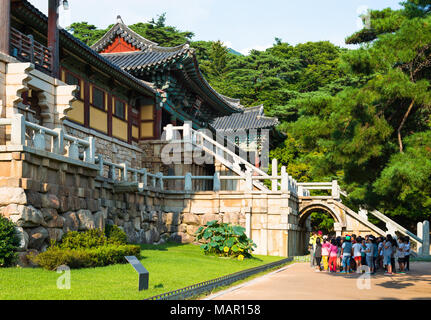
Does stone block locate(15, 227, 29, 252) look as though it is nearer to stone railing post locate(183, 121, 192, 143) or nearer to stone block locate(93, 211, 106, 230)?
stone block locate(93, 211, 106, 230)

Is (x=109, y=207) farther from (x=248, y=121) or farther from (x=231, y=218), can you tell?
(x=248, y=121)

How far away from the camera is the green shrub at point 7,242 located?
11.5 meters

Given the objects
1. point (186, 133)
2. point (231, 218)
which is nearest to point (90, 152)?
point (231, 218)

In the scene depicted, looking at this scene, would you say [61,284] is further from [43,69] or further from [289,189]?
Result: [289,189]

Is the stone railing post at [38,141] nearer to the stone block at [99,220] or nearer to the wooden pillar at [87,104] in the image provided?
the stone block at [99,220]

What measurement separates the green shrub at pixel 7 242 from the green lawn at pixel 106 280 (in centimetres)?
45

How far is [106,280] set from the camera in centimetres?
1120

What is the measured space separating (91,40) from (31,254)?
44190mm

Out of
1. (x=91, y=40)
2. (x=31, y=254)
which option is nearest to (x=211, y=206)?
(x=31, y=254)

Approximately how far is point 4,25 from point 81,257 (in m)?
7.02

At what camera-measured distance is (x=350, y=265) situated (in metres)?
19.4

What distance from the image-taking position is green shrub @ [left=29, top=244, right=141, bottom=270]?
1201 cm

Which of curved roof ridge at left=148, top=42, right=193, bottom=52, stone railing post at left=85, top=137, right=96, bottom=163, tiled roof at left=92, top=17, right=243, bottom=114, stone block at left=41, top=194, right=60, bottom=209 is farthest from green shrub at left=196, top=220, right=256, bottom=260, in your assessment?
curved roof ridge at left=148, top=42, right=193, bottom=52

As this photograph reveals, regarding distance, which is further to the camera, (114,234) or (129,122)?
(129,122)
